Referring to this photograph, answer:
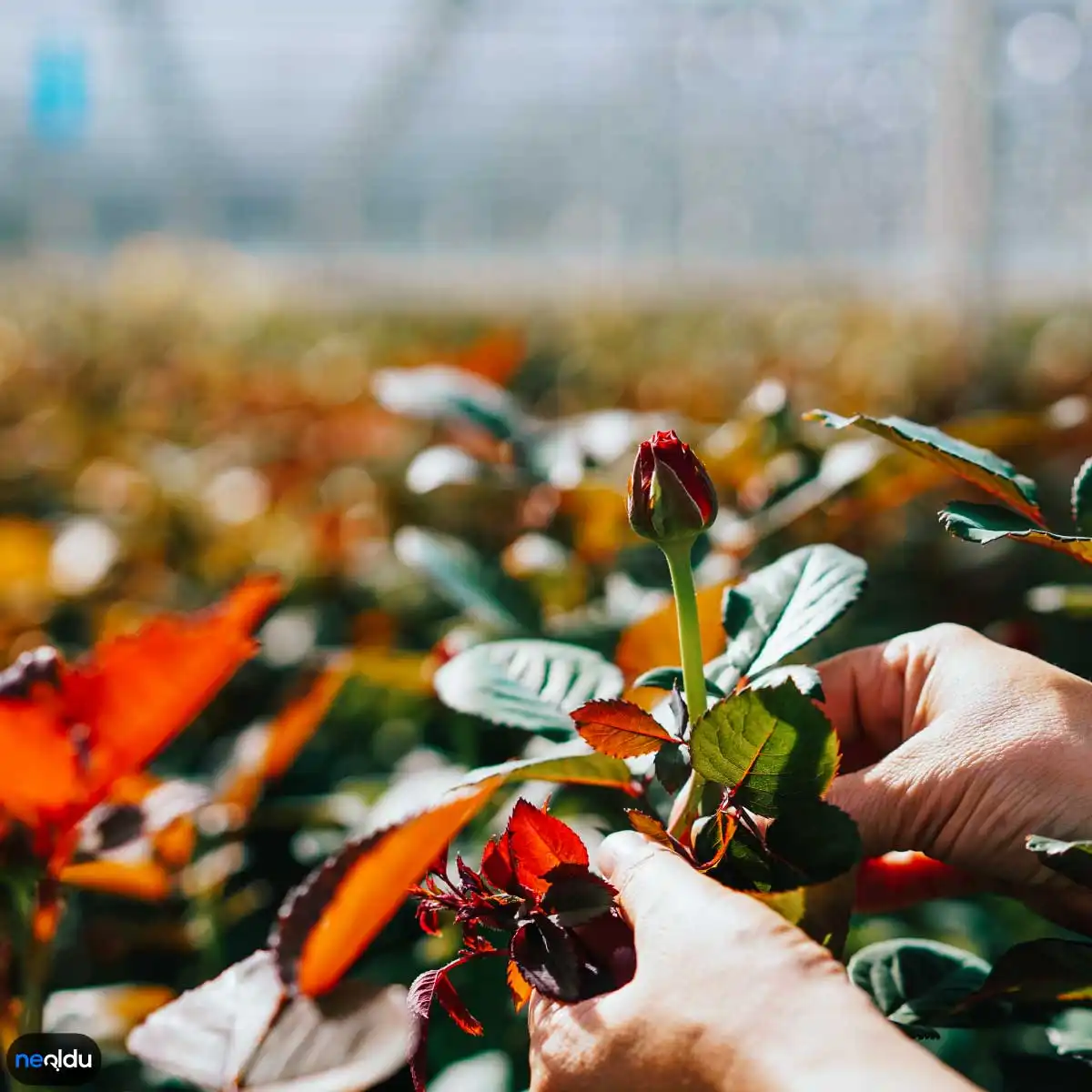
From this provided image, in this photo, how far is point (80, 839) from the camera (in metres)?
0.71

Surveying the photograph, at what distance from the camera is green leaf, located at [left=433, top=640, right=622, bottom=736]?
0.57 m

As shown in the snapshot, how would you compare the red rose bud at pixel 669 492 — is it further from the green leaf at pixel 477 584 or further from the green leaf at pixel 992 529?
the green leaf at pixel 477 584

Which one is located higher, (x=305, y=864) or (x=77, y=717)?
(x=77, y=717)

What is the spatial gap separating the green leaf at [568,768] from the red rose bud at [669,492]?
0.32 ft

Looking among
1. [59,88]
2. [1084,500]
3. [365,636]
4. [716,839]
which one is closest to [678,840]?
[716,839]

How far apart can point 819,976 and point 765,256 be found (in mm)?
11587

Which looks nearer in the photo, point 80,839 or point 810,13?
point 80,839

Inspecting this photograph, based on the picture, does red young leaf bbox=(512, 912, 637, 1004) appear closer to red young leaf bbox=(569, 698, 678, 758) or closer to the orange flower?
red young leaf bbox=(569, 698, 678, 758)

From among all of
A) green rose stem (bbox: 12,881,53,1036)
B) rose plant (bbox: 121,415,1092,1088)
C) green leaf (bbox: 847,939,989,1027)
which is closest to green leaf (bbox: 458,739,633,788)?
rose plant (bbox: 121,415,1092,1088)

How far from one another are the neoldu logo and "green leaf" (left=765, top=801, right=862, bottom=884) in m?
0.40

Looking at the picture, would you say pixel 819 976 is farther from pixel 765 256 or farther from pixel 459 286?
pixel 765 256

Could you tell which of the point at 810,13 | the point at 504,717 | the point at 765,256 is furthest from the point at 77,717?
the point at 765,256

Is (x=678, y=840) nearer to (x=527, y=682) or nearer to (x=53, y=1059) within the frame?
(x=527, y=682)

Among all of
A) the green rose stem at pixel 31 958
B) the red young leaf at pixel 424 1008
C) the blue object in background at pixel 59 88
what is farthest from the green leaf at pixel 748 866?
the blue object in background at pixel 59 88
